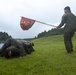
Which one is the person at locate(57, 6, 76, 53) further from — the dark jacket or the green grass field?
the green grass field

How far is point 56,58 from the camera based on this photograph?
1513 cm

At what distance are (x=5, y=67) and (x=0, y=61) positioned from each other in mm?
1478

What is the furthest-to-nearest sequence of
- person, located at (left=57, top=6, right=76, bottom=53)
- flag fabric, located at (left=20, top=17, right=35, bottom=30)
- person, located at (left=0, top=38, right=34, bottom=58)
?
flag fabric, located at (left=20, top=17, right=35, bottom=30), person, located at (left=57, top=6, right=76, bottom=53), person, located at (left=0, top=38, right=34, bottom=58)

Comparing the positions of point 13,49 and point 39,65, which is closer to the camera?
point 39,65

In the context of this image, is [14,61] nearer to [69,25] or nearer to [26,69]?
[26,69]

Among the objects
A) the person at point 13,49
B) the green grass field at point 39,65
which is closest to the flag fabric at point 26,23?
the person at point 13,49

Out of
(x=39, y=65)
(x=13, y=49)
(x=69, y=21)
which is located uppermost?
(x=69, y=21)

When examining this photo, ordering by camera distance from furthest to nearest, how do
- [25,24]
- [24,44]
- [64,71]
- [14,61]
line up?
[25,24] → [24,44] → [14,61] → [64,71]

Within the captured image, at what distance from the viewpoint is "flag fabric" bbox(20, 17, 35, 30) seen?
1859 centimetres

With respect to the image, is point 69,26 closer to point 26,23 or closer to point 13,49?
point 26,23

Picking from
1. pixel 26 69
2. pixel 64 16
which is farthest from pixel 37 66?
pixel 64 16

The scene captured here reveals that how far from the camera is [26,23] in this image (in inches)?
743

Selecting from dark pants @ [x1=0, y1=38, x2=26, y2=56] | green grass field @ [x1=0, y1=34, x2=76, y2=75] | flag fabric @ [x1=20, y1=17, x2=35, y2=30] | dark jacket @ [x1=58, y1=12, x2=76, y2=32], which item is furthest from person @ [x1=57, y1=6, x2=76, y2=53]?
dark pants @ [x1=0, y1=38, x2=26, y2=56]

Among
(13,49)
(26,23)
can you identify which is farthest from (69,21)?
(13,49)
